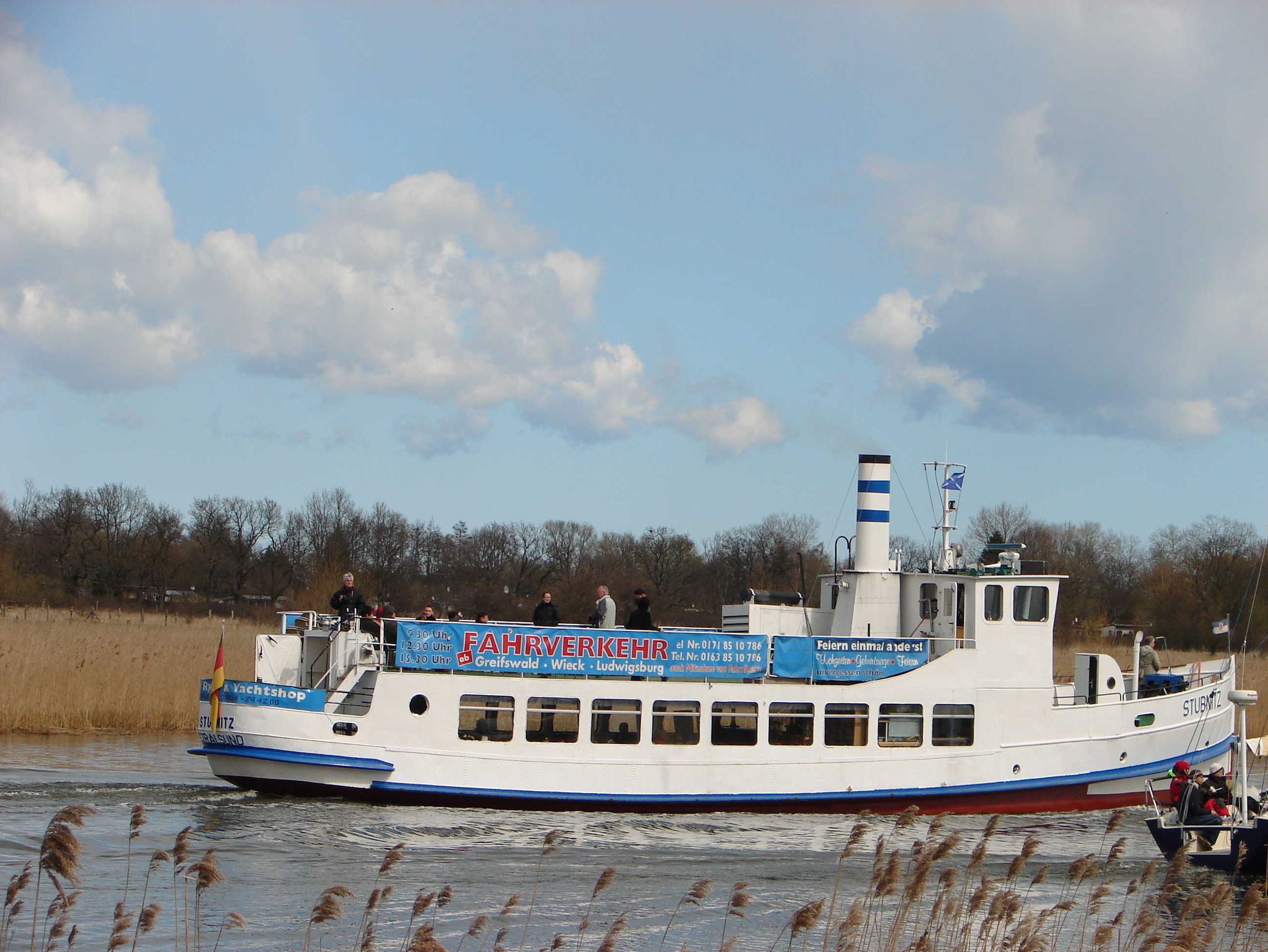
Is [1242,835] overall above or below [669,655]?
below

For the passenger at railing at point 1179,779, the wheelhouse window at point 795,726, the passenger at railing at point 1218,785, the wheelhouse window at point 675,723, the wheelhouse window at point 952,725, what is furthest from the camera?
the wheelhouse window at point 952,725

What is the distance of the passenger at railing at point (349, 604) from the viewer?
21.1 metres

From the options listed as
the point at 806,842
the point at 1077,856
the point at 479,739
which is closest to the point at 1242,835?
the point at 1077,856

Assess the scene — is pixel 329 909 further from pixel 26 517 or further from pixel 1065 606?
pixel 26 517

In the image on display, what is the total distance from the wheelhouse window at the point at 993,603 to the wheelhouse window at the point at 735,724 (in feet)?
13.9

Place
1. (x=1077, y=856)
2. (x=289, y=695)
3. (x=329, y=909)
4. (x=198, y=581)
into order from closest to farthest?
1. (x=329, y=909)
2. (x=1077, y=856)
3. (x=289, y=695)
4. (x=198, y=581)

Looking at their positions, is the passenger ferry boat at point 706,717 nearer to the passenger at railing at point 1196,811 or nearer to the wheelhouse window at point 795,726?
the wheelhouse window at point 795,726

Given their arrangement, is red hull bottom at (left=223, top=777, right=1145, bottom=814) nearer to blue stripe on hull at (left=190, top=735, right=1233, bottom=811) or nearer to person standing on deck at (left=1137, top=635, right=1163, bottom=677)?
blue stripe on hull at (left=190, top=735, right=1233, bottom=811)

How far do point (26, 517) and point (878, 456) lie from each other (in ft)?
252

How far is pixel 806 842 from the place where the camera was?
18.6 metres

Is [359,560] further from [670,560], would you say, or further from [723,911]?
[723,911]

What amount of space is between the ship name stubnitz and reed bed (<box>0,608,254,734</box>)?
18787mm

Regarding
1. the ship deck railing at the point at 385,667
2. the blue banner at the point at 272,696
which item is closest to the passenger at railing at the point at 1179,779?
the ship deck railing at the point at 385,667

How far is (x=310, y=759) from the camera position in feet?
64.2
